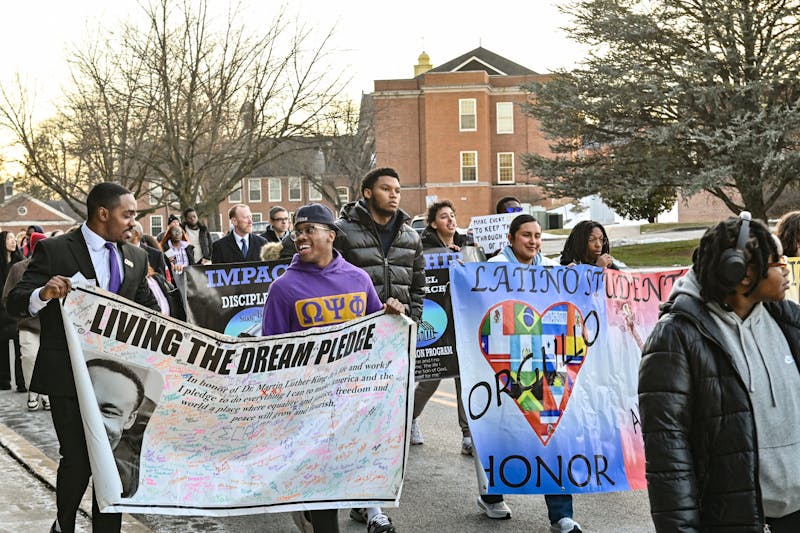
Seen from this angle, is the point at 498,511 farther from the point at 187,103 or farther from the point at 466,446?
the point at 187,103

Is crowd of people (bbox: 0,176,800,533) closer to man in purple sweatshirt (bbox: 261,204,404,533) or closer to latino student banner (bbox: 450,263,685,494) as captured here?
man in purple sweatshirt (bbox: 261,204,404,533)

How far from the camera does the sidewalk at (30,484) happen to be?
5953 millimetres

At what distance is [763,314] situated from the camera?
10.8 ft

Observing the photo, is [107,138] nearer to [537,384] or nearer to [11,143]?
[11,143]

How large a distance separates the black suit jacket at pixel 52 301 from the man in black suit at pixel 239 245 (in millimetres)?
5954

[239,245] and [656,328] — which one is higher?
[239,245]

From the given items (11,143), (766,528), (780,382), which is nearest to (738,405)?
(780,382)

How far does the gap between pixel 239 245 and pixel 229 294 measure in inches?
81.7

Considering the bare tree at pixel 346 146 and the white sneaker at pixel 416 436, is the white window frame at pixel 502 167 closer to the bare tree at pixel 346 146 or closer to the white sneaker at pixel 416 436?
the bare tree at pixel 346 146

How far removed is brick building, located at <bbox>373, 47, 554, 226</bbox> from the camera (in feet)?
212

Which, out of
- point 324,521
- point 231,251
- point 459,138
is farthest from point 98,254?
point 459,138

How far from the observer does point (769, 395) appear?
3.17 meters

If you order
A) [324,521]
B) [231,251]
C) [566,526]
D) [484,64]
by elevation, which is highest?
[484,64]

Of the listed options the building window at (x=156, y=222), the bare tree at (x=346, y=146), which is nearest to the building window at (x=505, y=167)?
the bare tree at (x=346, y=146)
